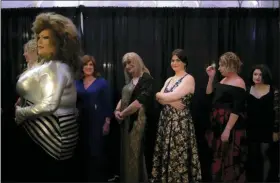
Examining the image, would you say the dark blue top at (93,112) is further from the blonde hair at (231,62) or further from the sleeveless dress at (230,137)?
the blonde hair at (231,62)

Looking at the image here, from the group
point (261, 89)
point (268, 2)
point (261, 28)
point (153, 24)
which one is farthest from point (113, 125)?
point (268, 2)

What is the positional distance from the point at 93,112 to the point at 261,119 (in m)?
1.56

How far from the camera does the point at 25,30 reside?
12.6ft

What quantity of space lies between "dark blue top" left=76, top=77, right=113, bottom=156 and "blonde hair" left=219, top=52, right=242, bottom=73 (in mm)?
1121

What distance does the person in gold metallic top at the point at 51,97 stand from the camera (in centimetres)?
323

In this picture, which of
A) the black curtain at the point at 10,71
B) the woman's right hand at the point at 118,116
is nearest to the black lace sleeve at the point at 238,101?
the woman's right hand at the point at 118,116

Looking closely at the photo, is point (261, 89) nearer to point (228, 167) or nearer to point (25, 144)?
point (228, 167)

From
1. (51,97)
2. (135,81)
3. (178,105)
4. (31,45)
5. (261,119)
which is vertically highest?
(31,45)

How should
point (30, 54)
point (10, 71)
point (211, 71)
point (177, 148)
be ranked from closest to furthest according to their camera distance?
point (177, 148), point (30, 54), point (211, 71), point (10, 71)

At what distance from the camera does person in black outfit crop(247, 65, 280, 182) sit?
12.0 feet

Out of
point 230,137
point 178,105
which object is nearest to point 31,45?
point 178,105

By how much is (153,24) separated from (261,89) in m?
1.18

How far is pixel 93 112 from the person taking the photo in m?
3.72

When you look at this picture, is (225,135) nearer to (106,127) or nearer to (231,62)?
(231,62)
